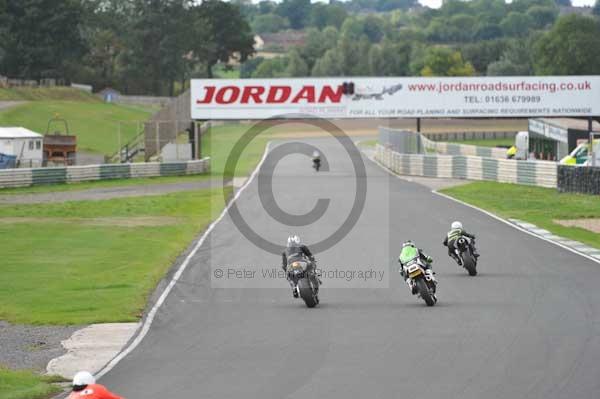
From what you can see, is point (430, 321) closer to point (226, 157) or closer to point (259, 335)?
point (259, 335)

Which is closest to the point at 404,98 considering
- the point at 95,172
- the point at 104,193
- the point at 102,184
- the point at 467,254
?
the point at 95,172

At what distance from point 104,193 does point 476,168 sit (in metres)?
19.1

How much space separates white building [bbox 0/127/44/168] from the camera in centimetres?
5731

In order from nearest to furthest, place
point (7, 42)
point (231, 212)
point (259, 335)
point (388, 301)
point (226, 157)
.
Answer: point (259, 335) → point (388, 301) → point (231, 212) → point (226, 157) → point (7, 42)

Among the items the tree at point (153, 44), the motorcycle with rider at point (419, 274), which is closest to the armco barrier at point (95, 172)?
the motorcycle with rider at point (419, 274)

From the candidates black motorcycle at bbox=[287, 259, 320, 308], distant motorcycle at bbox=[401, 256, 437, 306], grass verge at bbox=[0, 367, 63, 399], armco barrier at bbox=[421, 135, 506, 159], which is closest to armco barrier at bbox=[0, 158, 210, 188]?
armco barrier at bbox=[421, 135, 506, 159]

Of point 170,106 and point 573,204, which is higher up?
point 170,106

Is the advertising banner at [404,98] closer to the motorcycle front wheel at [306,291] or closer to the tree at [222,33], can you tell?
the motorcycle front wheel at [306,291]

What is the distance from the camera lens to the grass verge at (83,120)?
8456 cm

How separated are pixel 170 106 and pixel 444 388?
182ft

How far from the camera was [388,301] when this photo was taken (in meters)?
20.2

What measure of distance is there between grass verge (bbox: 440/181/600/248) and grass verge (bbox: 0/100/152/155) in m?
33.0

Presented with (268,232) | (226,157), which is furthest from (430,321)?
(226,157)

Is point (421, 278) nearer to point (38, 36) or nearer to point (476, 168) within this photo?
point (476, 168)
